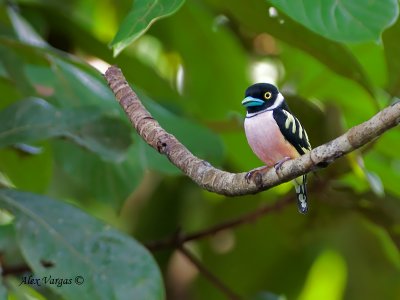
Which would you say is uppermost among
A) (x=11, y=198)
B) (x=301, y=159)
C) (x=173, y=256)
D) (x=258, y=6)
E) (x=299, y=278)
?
(x=301, y=159)

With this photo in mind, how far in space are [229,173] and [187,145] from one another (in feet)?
3.94

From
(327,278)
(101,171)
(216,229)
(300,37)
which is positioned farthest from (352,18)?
(327,278)

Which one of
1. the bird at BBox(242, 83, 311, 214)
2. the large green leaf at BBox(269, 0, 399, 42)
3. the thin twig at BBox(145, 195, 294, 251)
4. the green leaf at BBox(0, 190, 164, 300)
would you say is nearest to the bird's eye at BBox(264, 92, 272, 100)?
the bird at BBox(242, 83, 311, 214)

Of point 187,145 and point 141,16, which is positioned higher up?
point 141,16

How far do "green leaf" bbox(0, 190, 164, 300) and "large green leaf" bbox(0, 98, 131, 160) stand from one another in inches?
6.4

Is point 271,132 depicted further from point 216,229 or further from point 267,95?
point 216,229

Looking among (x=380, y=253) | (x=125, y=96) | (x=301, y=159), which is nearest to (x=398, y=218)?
(x=380, y=253)

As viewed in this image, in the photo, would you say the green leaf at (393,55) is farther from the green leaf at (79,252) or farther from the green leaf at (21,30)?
the green leaf at (21,30)

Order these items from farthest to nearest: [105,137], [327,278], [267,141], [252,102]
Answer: [327,278]
[105,137]
[252,102]
[267,141]

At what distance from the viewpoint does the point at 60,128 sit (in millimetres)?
2186

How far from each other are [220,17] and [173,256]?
0.97 m

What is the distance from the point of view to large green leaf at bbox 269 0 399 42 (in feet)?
5.69

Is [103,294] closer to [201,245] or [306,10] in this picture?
[306,10]

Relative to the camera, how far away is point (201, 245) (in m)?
3.40
